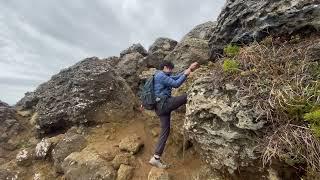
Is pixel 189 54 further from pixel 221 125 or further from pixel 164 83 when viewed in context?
pixel 221 125

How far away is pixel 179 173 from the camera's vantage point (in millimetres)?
12719

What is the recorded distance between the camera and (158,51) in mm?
21438

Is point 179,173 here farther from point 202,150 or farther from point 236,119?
point 236,119

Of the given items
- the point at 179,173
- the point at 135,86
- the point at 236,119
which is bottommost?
the point at 179,173

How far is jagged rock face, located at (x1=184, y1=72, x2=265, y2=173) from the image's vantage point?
9.66 m

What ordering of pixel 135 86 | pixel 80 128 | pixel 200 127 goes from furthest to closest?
pixel 135 86
pixel 80 128
pixel 200 127

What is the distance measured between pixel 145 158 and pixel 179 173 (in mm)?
1777

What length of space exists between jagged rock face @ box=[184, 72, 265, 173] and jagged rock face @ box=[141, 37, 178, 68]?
335 inches

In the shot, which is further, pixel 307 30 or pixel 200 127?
pixel 307 30

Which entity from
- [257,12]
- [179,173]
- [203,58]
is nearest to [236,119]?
[179,173]

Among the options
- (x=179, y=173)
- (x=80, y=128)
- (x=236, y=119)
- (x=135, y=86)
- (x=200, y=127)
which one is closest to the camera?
(x=236, y=119)

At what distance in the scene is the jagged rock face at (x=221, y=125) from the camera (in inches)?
380

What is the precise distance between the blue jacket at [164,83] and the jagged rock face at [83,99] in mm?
4193

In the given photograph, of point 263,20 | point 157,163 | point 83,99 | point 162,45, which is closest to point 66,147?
point 83,99
